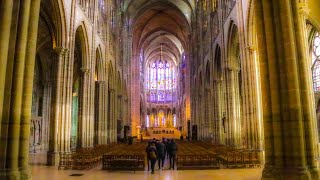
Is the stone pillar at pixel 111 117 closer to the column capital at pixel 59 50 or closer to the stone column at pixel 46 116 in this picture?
the stone column at pixel 46 116

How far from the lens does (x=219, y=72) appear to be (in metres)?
30.3

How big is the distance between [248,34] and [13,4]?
14088 millimetres

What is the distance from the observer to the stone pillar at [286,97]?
9.80 m

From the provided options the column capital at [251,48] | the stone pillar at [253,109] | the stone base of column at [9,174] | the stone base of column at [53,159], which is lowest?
the stone base of column at [53,159]

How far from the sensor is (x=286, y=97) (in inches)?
404

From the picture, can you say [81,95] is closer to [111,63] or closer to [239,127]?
[111,63]

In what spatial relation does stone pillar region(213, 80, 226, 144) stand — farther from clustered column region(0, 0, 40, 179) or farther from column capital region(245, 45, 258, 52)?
clustered column region(0, 0, 40, 179)

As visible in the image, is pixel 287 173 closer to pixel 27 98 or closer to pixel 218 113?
pixel 27 98

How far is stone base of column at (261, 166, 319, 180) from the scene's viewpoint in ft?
30.7

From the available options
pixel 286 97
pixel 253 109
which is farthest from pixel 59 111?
pixel 286 97

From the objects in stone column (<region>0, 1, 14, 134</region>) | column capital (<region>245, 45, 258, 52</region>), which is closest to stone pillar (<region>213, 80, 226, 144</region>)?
column capital (<region>245, 45, 258, 52</region>)

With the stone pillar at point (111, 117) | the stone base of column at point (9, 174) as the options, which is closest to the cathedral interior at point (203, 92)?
the stone base of column at point (9, 174)

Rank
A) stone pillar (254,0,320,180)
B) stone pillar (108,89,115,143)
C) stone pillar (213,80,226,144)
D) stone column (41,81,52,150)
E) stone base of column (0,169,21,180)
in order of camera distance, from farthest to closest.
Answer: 1. stone pillar (108,89,115,143)
2. stone column (41,81,52,150)
3. stone pillar (213,80,226,144)
4. stone pillar (254,0,320,180)
5. stone base of column (0,169,21,180)

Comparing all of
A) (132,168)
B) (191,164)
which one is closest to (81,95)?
(132,168)
